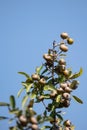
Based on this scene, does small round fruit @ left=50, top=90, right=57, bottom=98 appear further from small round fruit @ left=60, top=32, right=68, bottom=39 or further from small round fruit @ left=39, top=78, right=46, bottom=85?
small round fruit @ left=60, top=32, right=68, bottom=39

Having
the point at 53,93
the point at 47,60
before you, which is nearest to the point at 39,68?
the point at 47,60

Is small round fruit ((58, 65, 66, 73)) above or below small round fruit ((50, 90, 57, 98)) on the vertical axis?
above

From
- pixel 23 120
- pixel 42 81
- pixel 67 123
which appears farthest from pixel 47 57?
pixel 23 120

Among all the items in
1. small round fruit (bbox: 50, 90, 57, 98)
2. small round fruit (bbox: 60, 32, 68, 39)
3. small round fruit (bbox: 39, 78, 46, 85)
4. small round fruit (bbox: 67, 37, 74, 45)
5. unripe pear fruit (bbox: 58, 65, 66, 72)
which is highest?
small round fruit (bbox: 60, 32, 68, 39)

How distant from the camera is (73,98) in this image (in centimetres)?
558

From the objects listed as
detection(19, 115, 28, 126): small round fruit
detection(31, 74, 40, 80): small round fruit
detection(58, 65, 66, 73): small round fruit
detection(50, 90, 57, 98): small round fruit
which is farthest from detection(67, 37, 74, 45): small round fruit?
detection(19, 115, 28, 126): small round fruit

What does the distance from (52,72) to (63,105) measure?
1.75 feet

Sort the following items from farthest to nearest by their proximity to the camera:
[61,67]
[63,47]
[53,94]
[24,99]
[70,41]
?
[70,41], [63,47], [61,67], [53,94], [24,99]

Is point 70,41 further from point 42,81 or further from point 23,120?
point 23,120

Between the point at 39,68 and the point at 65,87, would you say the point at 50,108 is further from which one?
the point at 39,68

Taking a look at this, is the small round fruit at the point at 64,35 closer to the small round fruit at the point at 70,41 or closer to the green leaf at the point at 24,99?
the small round fruit at the point at 70,41

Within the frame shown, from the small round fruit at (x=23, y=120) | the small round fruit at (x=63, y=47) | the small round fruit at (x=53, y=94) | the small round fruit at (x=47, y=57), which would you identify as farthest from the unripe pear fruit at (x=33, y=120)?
the small round fruit at (x=63, y=47)

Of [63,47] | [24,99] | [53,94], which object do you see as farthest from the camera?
[63,47]

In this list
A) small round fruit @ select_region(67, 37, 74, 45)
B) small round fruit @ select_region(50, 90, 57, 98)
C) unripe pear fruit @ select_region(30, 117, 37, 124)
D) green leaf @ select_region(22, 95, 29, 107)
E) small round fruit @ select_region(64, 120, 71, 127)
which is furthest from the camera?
small round fruit @ select_region(67, 37, 74, 45)
